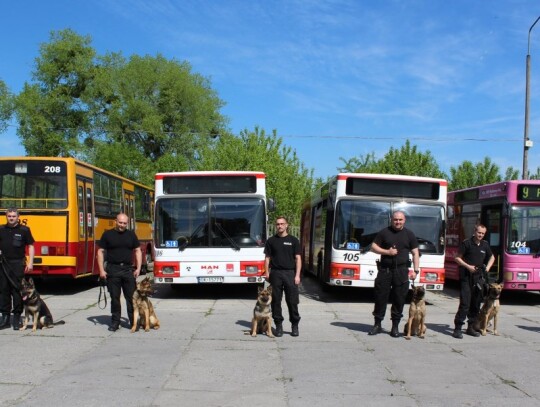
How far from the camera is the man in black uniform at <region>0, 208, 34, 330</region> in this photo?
917 centimetres

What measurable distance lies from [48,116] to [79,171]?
33.6 m

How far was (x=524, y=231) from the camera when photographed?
1347 cm

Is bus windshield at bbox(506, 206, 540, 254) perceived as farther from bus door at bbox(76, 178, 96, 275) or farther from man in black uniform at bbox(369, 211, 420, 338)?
bus door at bbox(76, 178, 96, 275)

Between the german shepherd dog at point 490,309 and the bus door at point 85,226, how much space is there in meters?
8.84

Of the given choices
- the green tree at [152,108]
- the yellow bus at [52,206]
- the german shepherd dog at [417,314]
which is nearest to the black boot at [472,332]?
the german shepherd dog at [417,314]

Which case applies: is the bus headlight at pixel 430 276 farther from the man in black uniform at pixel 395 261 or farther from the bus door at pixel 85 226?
the bus door at pixel 85 226

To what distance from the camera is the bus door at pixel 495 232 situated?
13.6m

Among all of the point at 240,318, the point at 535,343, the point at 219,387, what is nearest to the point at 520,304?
the point at 535,343

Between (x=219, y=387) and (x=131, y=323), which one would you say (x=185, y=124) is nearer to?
(x=131, y=323)

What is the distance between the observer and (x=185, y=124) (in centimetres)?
4788

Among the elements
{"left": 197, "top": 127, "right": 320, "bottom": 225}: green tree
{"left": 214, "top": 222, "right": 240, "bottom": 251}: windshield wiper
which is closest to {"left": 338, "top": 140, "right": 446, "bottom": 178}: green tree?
{"left": 197, "top": 127, "right": 320, "bottom": 225}: green tree

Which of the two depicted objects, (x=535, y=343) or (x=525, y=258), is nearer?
(x=535, y=343)

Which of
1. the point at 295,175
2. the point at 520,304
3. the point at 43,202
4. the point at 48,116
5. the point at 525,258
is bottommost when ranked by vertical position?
the point at 520,304

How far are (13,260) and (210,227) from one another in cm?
491
